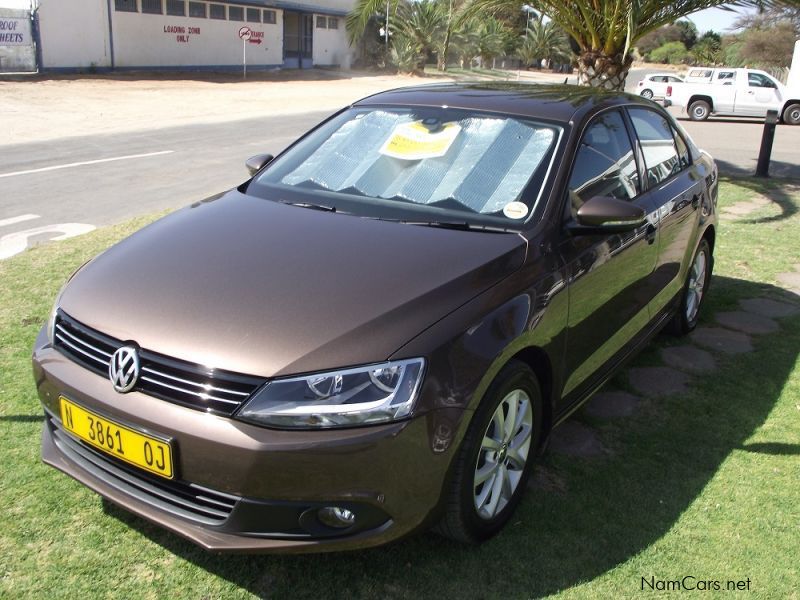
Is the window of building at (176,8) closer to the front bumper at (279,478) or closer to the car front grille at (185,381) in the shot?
the car front grille at (185,381)

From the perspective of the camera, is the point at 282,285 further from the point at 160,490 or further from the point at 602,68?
the point at 602,68

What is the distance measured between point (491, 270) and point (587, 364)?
908 millimetres

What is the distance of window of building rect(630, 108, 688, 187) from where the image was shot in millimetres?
4270

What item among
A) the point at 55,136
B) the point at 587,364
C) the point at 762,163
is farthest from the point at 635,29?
the point at 55,136

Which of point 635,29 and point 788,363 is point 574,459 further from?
point 635,29

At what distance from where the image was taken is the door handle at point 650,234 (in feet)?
13.0

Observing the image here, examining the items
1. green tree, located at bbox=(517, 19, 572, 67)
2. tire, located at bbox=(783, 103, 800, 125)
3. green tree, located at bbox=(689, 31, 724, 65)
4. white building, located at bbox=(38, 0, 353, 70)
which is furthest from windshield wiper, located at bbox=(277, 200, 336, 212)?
green tree, located at bbox=(689, 31, 724, 65)

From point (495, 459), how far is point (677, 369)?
2290mm

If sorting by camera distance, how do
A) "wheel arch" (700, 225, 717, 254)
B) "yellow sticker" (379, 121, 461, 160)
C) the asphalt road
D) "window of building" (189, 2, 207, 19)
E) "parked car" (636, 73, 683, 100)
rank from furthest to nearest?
1. "window of building" (189, 2, 207, 19)
2. "parked car" (636, 73, 683, 100)
3. the asphalt road
4. "wheel arch" (700, 225, 717, 254)
5. "yellow sticker" (379, 121, 461, 160)

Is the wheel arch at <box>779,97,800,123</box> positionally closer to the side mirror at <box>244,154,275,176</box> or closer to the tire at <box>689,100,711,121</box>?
the tire at <box>689,100,711,121</box>

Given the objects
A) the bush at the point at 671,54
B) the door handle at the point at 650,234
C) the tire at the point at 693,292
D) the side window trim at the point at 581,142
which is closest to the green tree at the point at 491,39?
the bush at the point at 671,54

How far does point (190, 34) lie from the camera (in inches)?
1246

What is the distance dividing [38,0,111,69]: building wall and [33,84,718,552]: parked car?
25.4 m

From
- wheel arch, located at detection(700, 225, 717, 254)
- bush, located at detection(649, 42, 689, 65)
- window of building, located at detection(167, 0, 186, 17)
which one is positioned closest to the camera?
wheel arch, located at detection(700, 225, 717, 254)
